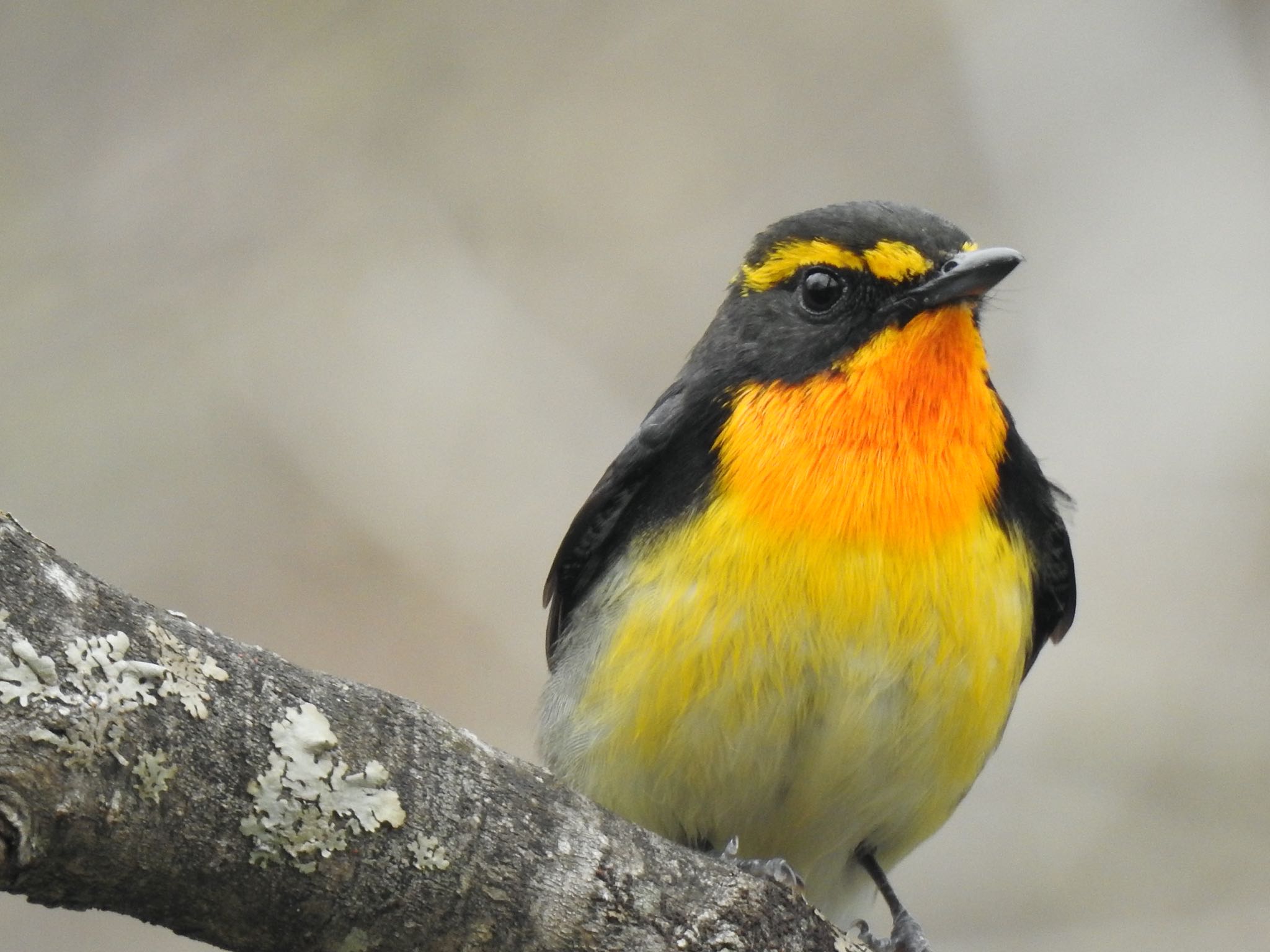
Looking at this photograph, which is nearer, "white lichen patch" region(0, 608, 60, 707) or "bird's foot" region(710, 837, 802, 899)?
"white lichen patch" region(0, 608, 60, 707)

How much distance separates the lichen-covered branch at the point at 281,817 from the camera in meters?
2.29

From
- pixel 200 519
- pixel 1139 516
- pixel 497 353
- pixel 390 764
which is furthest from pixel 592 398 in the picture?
pixel 390 764

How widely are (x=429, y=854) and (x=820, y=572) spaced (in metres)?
1.50

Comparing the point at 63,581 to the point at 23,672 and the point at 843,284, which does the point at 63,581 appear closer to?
the point at 23,672

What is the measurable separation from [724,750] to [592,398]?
13.6ft

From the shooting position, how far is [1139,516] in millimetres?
7902

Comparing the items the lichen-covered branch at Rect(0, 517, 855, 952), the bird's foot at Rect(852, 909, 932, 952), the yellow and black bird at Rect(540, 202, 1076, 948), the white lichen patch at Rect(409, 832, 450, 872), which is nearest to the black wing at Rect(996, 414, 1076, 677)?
the yellow and black bird at Rect(540, 202, 1076, 948)

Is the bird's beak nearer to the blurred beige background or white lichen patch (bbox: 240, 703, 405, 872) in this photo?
white lichen patch (bbox: 240, 703, 405, 872)

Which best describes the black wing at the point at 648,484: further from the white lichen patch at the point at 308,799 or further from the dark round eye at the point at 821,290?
the white lichen patch at the point at 308,799

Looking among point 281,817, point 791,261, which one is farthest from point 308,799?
point 791,261

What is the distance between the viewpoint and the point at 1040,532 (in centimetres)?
459

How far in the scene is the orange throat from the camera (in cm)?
394

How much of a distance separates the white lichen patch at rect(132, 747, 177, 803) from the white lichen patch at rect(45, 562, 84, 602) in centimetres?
27

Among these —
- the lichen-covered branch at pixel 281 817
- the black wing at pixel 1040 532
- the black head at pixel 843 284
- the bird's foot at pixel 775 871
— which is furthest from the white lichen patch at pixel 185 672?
the black wing at pixel 1040 532
